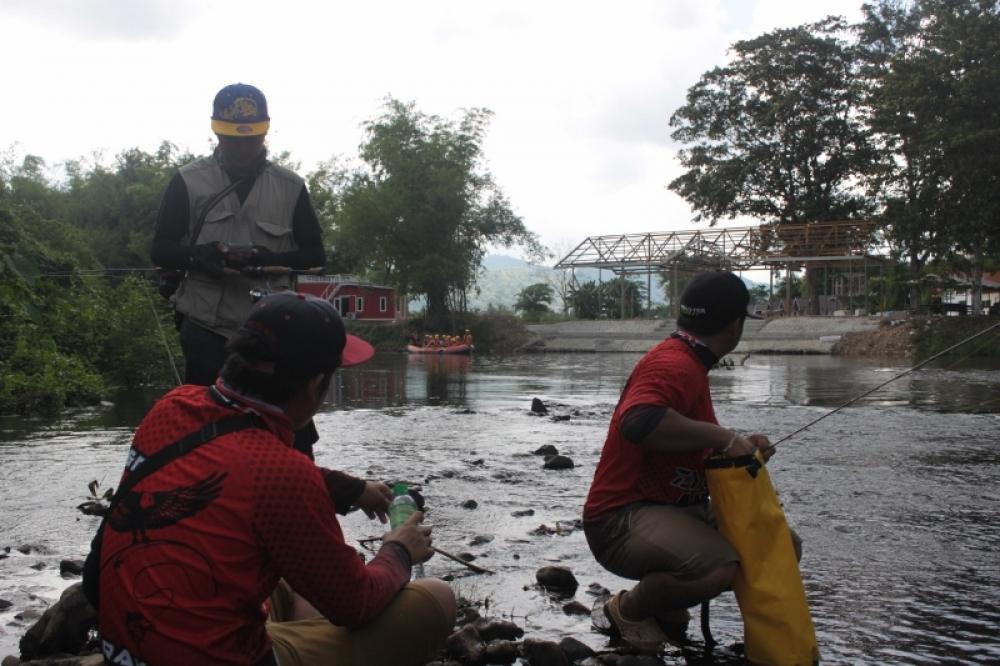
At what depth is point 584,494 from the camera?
6.65 metres

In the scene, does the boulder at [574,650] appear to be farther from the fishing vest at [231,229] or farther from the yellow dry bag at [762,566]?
the fishing vest at [231,229]

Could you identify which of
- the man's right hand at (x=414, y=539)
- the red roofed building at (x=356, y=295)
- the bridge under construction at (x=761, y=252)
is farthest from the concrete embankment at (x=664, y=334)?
the man's right hand at (x=414, y=539)

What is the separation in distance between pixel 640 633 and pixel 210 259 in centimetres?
259

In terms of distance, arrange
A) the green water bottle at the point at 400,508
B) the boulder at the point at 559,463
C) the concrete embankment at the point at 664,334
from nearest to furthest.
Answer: the green water bottle at the point at 400,508 < the boulder at the point at 559,463 < the concrete embankment at the point at 664,334

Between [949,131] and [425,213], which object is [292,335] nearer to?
[949,131]

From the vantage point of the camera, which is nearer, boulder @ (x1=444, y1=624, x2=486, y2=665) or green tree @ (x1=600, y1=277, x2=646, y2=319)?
boulder @ (x1=444, y1=624, x2=486, y2=665)

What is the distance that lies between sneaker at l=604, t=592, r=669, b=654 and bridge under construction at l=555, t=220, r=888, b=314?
4530 centimetres

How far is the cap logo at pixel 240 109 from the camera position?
14.5 ft

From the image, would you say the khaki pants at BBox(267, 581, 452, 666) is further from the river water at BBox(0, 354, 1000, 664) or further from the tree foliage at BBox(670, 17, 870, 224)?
the tree foliage at BBox(670, 17, 870, 224)

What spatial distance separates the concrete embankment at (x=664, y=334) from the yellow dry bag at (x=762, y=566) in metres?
33.7

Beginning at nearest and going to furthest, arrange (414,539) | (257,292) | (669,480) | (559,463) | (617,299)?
(414,539) → (669,480) → (257,292) → (559,463) → (617,299)

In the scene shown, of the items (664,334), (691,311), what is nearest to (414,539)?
(691,311)

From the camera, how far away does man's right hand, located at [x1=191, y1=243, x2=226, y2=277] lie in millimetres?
4461

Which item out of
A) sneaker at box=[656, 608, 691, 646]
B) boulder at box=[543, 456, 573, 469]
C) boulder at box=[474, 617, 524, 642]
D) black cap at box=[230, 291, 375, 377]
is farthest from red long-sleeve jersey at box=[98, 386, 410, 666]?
boulder at box=[543, 456, 573, 469]
